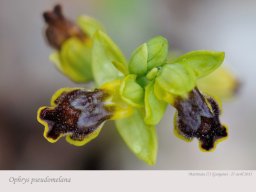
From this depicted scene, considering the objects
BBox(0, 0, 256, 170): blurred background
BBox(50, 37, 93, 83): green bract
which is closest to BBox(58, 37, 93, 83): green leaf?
BBox(50, 37, 93, 83): green bract

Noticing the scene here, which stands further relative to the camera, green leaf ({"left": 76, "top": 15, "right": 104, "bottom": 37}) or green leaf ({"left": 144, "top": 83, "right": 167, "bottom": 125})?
green leaf ({"left": 76, "top": 15, "right": 104, "bottom": 37})

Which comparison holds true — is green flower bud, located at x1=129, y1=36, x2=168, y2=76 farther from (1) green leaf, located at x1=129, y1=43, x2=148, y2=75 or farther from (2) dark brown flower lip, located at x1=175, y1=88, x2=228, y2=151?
(2) dark brown flower lip, located at x1=175, y1=88, x2=228, y2=151

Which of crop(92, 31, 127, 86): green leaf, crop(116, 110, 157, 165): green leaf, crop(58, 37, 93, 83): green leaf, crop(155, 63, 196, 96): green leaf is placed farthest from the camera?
crop(58, 37, 93, 83): green leaf

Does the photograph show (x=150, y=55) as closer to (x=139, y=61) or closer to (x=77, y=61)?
(x=139, y=61)

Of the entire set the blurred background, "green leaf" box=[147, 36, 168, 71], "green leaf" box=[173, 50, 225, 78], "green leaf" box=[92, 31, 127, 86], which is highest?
"green leaf" box=[147, 36, 168, 71]

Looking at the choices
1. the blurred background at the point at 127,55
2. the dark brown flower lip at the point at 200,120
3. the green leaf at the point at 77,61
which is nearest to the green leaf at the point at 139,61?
the dark brown flower lip at the point at 200,120

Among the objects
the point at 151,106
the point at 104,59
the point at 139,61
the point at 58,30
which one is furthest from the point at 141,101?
the point at 58,30
